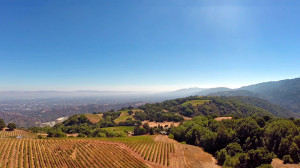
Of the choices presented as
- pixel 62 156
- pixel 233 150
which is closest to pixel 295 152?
pixel 233 150

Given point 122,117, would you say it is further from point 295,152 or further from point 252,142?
point 295,152

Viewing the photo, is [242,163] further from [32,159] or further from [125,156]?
[32,159]

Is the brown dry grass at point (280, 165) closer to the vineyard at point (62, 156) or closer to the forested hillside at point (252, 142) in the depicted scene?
the forested hillside at point (252, 142)

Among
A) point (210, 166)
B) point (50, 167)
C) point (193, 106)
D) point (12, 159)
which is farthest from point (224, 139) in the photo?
point (193, 106)

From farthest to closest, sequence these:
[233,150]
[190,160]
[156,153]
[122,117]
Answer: [122,117] → [156,153] → [190,160] → [233,150]

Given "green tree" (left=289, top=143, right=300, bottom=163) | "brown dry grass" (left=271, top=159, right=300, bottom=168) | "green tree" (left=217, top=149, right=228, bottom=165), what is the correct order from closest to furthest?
"brown dry grass" (left=271, top=159, right=300, bottom=168) → "green tree" (left=289, top=143, right=300, bottom=163) → "green tree" (left=217, top=149, right=228, bottom=165)

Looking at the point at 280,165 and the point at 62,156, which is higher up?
the point at 62,156

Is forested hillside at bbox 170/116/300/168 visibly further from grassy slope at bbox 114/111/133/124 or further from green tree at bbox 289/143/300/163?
grassy slope at bbox 114/111/133/124

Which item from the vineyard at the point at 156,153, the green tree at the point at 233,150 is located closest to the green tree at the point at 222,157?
the green tree at the point at 233,150

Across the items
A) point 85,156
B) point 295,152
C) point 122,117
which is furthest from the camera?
point 122,117

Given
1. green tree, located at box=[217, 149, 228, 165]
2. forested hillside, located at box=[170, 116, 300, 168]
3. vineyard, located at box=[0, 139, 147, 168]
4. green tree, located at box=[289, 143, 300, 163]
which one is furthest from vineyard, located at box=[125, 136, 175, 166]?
green tree, located at box=[289, 143, 300, 163]

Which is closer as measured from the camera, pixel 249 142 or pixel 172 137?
pixel 249 142
